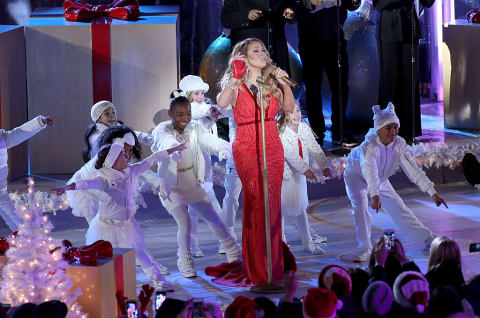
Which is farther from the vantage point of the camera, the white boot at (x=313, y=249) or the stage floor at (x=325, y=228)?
the white boot at (x=313, y=249)

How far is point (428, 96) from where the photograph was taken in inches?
562

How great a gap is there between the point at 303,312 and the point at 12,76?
593 cm

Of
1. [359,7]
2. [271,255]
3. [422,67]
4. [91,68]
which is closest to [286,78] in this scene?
[271,255]

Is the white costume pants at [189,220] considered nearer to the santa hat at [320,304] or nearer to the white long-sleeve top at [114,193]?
the white long-sleeve top at [114,193]

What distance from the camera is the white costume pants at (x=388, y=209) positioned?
777 cm

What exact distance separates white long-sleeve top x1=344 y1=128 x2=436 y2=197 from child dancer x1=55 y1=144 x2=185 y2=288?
1908 mm

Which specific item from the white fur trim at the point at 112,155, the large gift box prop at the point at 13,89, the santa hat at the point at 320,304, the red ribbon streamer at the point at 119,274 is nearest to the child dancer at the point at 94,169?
the white fur trim at the point at 112,155

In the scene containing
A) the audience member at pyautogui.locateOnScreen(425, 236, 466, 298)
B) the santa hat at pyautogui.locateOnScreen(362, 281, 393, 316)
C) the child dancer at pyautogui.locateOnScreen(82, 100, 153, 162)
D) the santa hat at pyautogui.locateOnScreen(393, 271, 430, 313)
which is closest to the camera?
the santa hat at pyautogui.locateOnScreen(362, 281, 393, 316)

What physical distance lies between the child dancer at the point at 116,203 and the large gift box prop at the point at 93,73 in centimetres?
306

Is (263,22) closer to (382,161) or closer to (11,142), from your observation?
(382,161)

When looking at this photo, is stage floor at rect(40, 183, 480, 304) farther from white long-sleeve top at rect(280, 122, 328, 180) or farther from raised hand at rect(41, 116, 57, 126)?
raised hand at rect(41, 116, 57, 126)

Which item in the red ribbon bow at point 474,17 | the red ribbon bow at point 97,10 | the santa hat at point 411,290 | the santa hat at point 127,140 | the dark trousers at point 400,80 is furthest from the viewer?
the red ribbon bow at point 474,17

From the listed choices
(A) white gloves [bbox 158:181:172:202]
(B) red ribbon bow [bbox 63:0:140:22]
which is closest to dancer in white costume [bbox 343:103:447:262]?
(A) white gloves [bbox 158:181:172:202]

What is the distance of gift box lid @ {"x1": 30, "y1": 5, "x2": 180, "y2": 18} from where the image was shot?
10.3m
